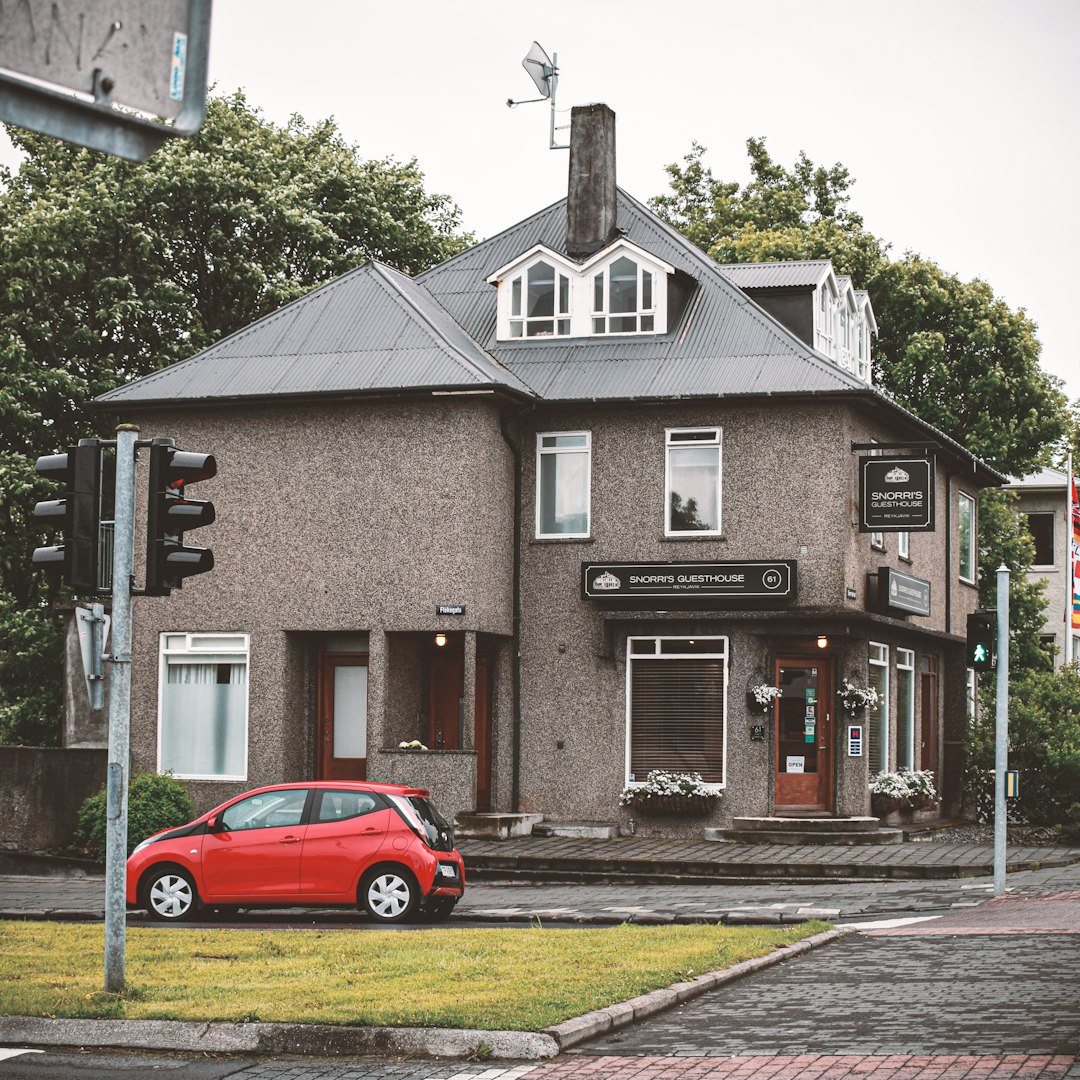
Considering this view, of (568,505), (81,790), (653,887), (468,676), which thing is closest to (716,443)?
(568,505)

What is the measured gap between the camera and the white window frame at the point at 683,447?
26688mm

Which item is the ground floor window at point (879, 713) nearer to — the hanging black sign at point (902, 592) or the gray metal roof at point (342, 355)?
the hanging black sign at point (902, 592)

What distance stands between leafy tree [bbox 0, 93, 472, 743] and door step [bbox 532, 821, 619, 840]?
1316 centimetres

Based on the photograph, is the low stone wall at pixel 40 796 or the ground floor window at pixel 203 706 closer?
the low stone wall at pixel 40 796

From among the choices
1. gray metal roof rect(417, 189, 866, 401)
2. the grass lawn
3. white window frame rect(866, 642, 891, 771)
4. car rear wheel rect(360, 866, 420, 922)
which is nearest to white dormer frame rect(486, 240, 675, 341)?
gray metal roof rect(417, 189, 866, 401)

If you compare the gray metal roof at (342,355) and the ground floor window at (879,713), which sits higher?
the gray metal roof at (342,355)

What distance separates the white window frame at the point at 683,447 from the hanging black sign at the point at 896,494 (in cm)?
210

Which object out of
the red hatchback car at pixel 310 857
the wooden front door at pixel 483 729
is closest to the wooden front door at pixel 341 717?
the wooden front door at pixel 483 729

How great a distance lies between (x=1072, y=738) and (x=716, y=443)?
7918 millimetres

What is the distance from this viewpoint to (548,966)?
12062 millimetres

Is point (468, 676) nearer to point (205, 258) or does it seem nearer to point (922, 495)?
point (922, 495)

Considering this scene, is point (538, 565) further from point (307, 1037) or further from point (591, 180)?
point (307, 1037)

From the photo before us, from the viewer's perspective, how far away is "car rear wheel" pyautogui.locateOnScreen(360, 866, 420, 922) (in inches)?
675

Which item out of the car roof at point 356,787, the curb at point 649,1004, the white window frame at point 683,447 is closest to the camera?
the curb at point 649,1004
